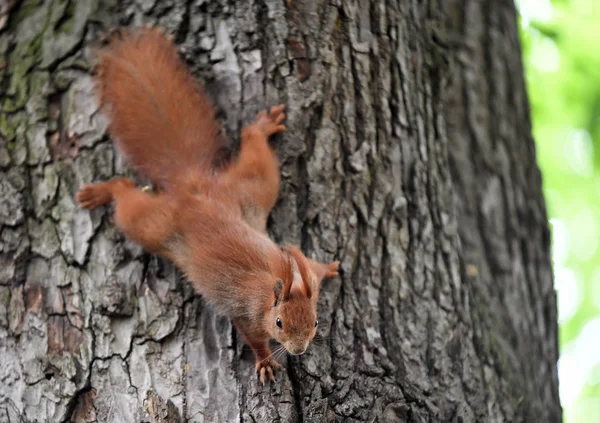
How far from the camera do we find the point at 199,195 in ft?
8.15

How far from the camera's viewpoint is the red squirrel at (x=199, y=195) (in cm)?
220

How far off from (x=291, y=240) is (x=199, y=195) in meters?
0.38

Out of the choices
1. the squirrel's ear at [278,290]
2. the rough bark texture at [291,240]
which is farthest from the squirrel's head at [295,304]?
the rough bark texture at [291,240]

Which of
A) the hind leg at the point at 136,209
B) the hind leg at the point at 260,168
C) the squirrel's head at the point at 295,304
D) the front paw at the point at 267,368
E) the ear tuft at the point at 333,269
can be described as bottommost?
the front paw at the point at 267,368

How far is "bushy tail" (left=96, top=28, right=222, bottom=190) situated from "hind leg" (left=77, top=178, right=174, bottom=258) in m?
0.09

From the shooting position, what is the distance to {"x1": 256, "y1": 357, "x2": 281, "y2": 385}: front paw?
6.83 ft

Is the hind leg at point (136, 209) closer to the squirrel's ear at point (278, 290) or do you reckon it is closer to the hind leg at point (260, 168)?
the hind leg at point (260, 168)

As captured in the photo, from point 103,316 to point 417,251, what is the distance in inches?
A: 42.6

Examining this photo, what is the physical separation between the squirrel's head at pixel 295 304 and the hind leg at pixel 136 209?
0.46 metres

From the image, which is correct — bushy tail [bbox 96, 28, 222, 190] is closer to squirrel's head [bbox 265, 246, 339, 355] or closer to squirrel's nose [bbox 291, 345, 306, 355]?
squirrel's head [bbox 265, 246, 339, 355]

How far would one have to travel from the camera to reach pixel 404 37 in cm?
269

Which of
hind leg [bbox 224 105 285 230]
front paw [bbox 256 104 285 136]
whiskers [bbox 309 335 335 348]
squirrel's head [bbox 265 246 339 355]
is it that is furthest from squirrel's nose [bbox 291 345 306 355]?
front paw [bbox 256 104 285 136]

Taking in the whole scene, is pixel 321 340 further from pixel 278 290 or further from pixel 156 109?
pixel 156 109

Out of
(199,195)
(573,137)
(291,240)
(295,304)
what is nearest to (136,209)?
(199,195)
